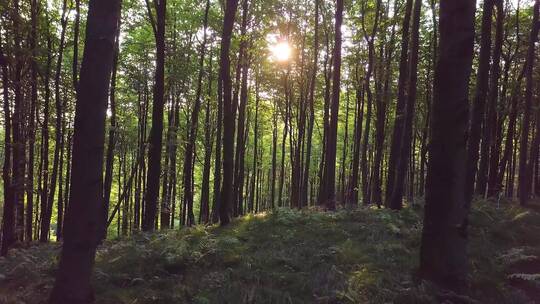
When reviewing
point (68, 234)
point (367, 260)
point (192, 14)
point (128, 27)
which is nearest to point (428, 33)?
point (192, 14)

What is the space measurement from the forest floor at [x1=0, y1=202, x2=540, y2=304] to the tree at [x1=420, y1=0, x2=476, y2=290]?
42 cm

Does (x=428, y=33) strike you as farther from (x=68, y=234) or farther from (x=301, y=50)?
(x=68, y=234)

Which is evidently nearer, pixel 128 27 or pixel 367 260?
pixel 367 260

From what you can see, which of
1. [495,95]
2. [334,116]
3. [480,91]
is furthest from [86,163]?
[495,95]

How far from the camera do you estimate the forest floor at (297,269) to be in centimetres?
561

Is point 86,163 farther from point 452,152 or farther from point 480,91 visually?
point 480,91

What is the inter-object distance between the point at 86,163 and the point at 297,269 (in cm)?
419

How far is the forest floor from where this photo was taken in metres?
5.61

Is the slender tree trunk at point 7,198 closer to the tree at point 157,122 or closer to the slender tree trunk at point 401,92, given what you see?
the tree at point 157,122

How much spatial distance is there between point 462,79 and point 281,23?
68.5 feet

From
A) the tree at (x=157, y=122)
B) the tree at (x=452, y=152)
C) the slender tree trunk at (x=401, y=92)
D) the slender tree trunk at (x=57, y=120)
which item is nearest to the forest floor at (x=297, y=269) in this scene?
the tree at (x=452, y=152)

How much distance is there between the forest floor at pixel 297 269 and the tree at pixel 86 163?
35.7 inches

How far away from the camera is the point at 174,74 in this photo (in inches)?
727

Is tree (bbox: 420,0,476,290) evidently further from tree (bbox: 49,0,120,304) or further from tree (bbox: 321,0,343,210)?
tree (bbox: 321,0,343,210)
